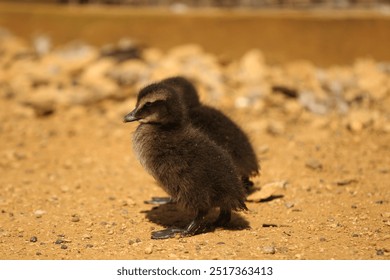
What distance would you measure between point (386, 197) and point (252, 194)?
4.25 ft

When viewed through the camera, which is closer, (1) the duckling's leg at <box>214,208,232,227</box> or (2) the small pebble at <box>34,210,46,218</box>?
(1) the duckling's leg at <box>214,208,232,227</box>

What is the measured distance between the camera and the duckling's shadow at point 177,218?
17.7 ft

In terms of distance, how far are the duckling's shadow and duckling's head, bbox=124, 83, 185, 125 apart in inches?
37.7

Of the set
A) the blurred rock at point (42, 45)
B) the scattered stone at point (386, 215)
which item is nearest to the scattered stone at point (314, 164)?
the scattered stone at point (386, 215)

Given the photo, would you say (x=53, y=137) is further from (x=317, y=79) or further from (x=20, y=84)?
(x=317, y=79)

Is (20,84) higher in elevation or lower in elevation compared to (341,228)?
higher

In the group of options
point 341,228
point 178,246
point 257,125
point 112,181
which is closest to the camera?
point 178,246

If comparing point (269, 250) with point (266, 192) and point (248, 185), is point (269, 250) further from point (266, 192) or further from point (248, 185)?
point (248, 185)

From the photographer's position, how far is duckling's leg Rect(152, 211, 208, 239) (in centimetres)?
508

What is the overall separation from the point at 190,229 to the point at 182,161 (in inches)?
22.8

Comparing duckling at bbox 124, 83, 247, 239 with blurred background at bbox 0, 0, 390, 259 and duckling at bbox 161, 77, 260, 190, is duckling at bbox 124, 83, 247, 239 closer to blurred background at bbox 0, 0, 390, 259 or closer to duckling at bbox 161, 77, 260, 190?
blurred background at bbox 0, 0, 390, 259

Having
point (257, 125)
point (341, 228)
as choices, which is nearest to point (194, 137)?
point (341, 228)

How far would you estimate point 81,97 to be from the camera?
929cm

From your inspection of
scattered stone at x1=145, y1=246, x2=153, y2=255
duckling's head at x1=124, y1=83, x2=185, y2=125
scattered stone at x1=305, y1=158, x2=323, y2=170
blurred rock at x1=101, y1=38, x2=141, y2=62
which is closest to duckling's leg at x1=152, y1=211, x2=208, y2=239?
scattered stone at x1=145, y1=246, x2=153, y2=255
